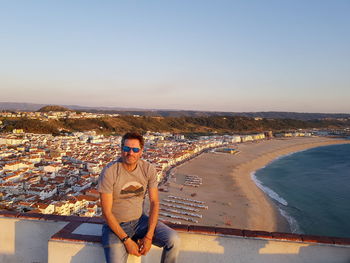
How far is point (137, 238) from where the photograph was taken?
8.34ft

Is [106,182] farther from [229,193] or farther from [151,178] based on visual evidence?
[229,193]

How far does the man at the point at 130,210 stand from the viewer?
2332mm

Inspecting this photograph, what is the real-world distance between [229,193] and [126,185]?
21658 millimetres

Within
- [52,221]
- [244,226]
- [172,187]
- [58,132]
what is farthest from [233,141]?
[52,221]

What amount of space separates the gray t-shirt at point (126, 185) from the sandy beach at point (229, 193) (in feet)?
46.8

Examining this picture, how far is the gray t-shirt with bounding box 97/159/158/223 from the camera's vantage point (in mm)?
2377

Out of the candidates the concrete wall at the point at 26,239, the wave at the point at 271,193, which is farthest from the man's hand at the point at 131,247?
the wave at the point at 271,193

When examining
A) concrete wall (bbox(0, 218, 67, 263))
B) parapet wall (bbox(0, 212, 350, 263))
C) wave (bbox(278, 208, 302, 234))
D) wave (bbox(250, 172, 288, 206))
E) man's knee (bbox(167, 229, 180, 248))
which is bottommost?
wave (bbox(250, 172, 288, 206))

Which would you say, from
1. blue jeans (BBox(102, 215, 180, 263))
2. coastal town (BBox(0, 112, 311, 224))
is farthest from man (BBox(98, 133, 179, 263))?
coastal town (BBox(0, 112, 311, 224))

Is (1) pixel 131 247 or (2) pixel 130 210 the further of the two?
(2) pixel 130 210

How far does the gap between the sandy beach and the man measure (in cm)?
1418

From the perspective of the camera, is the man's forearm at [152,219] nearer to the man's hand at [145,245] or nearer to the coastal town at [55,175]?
the man's hand at [145,245]

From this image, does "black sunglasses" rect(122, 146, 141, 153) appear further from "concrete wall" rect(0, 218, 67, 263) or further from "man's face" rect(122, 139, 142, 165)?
"concrete wall" rect(0, 218, 67, 263)

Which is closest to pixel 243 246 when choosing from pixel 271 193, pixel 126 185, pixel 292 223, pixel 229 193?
pixel 126 185
